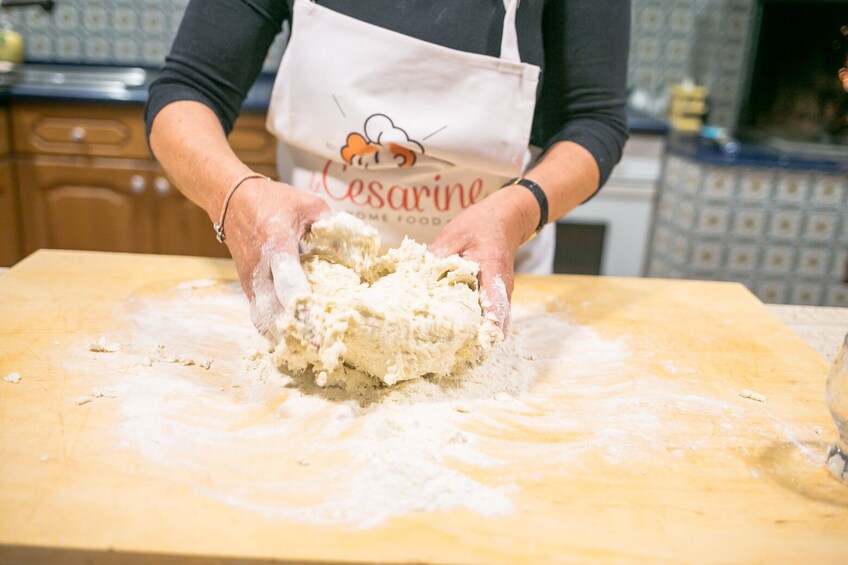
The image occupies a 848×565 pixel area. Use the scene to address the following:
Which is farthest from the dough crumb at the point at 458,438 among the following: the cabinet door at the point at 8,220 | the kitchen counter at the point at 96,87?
the cabinet door at the point at 8,220

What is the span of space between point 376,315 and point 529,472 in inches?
9.8

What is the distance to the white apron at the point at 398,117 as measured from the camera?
1.13 metres

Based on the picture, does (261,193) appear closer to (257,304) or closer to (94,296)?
(257,304)

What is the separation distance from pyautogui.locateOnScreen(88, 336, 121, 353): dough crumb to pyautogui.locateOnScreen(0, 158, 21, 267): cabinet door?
1633 mm

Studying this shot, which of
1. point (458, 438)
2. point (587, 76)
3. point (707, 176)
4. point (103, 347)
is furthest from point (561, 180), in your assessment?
point (707, 176)

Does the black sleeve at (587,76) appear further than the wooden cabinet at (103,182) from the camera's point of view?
No

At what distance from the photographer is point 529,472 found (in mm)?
686

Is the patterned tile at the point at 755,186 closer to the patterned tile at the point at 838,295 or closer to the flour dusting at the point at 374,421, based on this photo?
the patterned tile at the point at 838,295

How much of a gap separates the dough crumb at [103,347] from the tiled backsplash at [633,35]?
204 centimetres

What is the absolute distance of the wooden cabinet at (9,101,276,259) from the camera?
2.14 meters

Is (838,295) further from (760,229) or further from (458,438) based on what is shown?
(458,438)

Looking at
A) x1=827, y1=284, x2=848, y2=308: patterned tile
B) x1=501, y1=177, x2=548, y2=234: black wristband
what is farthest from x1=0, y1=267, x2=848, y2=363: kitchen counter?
x1=827, y1=284, x2=848, y2=308: patterned tile

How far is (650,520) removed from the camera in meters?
0.62

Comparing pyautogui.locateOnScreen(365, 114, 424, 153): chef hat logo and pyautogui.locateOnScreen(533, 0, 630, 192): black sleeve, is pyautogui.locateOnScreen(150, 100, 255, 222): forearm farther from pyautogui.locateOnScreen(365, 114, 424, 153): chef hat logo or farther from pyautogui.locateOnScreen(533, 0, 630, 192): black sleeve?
pyautogui.locateOnScreen(533, 0, 630, 192): black sleeve
